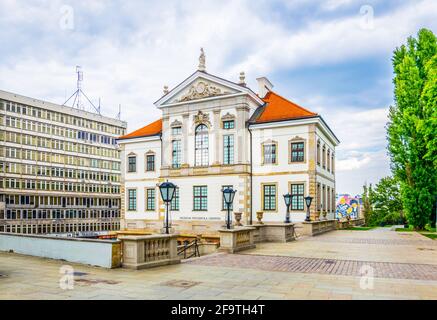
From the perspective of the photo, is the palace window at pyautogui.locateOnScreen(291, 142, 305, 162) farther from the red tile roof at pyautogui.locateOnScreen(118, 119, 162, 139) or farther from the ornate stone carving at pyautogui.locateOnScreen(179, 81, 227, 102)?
the red tile roof at pyautogui.locateOnScreen(118, 119, 162, 139)

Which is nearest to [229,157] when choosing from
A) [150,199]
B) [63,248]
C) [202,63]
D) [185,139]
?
[185,139]

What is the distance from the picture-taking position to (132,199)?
147 feet

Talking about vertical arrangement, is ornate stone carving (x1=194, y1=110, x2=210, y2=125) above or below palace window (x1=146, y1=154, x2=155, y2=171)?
above

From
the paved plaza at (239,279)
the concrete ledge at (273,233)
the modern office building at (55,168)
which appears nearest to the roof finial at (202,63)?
the concrete ledge at (273,233)

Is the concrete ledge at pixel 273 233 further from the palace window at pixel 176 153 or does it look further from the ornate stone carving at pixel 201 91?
the palace window at pixel 176 153

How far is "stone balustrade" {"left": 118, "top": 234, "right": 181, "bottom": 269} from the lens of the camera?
12.6 metres

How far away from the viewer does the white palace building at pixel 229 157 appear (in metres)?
35.3

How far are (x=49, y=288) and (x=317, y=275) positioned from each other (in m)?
7.21

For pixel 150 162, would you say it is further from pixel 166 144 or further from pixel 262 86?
pixel 262 86

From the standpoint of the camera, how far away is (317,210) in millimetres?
34781

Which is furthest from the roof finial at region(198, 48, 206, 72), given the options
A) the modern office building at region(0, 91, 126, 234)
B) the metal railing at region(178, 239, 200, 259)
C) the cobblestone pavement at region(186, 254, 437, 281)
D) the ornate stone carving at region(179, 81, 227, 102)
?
the modern office building at region(0, 91, 126, 234)

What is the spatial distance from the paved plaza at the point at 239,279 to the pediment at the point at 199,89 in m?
24.3

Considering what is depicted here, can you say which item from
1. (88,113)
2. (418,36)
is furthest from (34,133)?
(418,36)
